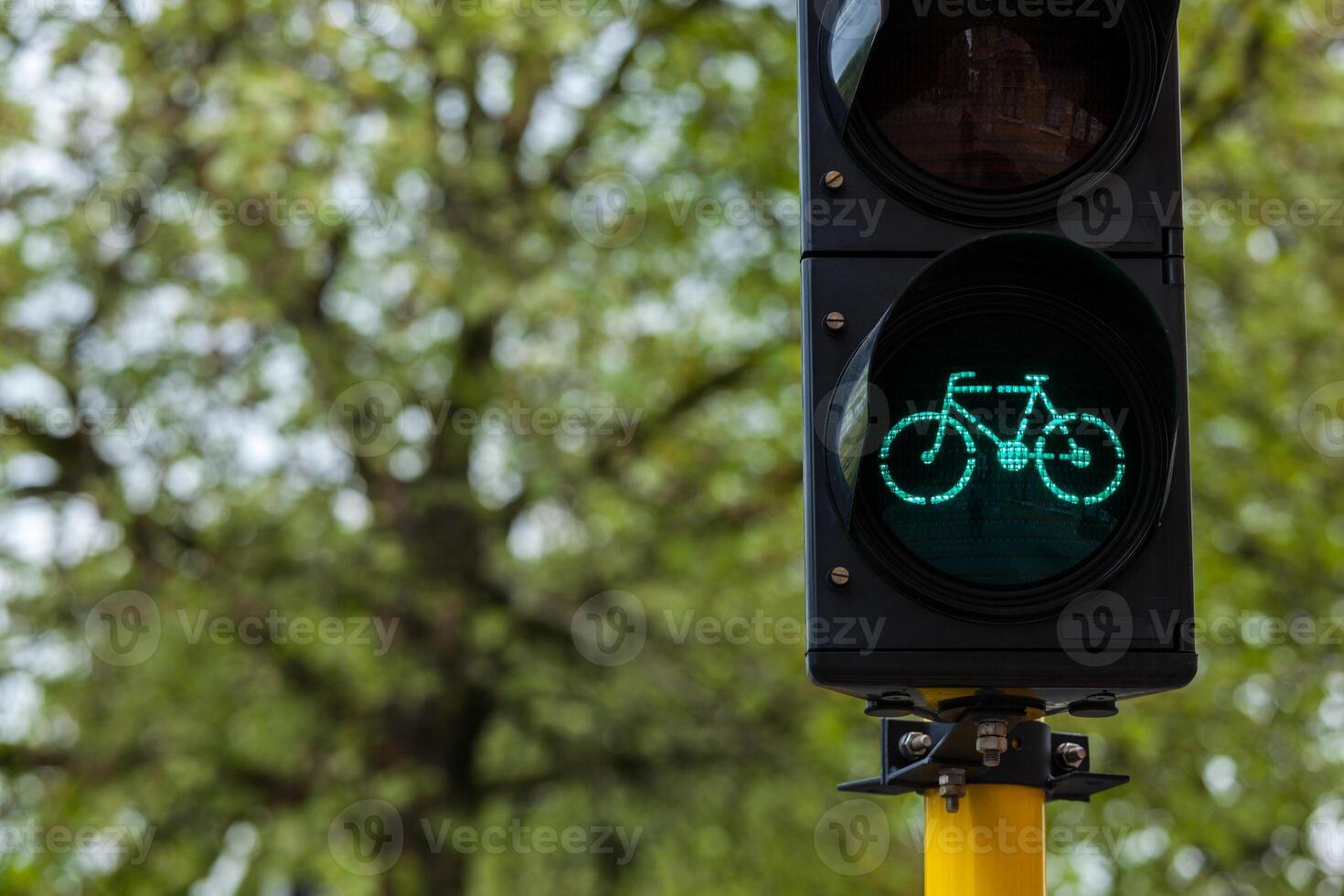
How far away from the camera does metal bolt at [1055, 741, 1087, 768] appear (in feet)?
7.49

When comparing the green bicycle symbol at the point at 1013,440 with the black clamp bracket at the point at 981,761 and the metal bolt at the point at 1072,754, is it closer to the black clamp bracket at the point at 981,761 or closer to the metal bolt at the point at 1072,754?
the black clamp bracket at the point at 981,761

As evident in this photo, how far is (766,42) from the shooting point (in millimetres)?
8133

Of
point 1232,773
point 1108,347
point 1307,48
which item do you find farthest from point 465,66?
point 1108,347

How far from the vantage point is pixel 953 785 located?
221cm

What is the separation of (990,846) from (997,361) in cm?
69

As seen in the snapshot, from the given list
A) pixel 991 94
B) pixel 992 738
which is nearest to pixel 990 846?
pixel 992 738

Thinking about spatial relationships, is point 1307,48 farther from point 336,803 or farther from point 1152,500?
point 1152,500

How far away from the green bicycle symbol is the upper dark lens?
307 mm

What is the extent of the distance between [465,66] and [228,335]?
1.82 metres

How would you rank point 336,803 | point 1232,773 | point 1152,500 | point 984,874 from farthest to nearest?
point 336,803 < point 1232,773 < point 984,874 < point 1152,500

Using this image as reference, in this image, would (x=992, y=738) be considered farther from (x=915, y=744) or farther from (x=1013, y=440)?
(x=1013, y=440)

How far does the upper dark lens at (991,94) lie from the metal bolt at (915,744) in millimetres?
789

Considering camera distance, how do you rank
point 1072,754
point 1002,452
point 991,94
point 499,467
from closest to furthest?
1. point 1002,452
2. point 991,94
3. point 1072,754
4. point 499,467

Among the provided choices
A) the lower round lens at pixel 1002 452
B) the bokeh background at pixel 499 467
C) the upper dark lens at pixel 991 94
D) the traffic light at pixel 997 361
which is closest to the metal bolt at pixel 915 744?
the traffic light at pixel 997 361
